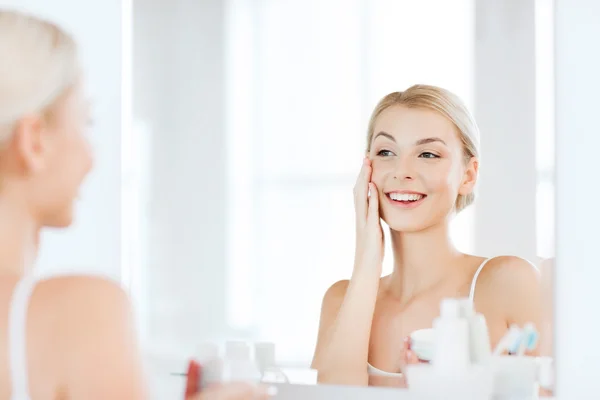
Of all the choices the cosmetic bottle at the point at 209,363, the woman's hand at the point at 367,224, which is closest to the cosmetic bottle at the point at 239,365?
the cosmetic bottle at the point at 209,363

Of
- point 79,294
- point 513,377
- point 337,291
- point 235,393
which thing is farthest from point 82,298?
point 513,377

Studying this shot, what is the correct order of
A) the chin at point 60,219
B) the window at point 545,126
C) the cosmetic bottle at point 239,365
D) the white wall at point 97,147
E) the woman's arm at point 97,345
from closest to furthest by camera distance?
1. the woman's arm at point 97,345
2. the chin at point 60,219
3. the window at point 545,126
4. the cosmetic bottle at point 239,365
5. the white wall at point 97,147

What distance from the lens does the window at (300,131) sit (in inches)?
45.8

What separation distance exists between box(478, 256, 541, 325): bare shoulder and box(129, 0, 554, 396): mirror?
16mm

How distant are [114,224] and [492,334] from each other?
0.71 metres

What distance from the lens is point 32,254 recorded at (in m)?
0.92

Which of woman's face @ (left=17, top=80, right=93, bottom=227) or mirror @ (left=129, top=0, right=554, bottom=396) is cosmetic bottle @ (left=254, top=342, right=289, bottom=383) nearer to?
mirror @ (left=129, top=0, right=554, bottom=396)

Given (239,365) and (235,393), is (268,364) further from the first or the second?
(235,393)

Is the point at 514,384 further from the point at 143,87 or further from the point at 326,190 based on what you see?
the point at 143,87

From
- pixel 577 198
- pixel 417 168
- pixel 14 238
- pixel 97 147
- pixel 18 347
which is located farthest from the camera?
pixel 97 147

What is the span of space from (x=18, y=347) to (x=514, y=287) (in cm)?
66

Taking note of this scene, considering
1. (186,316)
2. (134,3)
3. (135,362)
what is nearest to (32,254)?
(135,362)

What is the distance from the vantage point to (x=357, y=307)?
1180mm

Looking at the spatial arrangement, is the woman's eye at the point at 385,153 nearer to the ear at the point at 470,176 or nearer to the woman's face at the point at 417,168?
the woman's face at the point at 417,168
